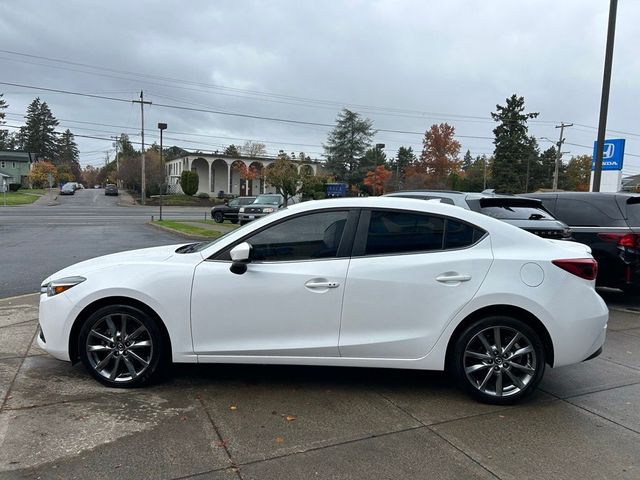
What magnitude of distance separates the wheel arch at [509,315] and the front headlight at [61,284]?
3050mm

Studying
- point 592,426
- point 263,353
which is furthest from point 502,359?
point 263,353

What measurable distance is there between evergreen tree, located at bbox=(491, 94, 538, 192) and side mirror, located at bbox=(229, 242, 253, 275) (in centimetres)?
7074

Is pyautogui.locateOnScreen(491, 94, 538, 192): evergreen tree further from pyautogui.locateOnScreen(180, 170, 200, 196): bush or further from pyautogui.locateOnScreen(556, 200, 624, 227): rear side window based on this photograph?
pyautogui.locateOnScreen(556, 200, 624, 227): rear side window

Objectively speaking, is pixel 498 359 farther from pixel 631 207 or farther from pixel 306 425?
pixel 631 207

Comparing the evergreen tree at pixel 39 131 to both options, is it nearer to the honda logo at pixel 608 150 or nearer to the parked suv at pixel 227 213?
the parked suv at pixel 227 213

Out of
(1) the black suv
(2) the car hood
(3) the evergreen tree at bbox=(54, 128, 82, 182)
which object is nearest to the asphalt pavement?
(2) the car hood

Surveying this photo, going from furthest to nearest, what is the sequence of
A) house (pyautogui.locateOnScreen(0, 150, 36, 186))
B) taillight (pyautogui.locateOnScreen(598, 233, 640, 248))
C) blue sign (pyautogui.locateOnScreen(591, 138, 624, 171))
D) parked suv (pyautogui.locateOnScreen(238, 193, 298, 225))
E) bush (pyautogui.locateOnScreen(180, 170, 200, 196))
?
house (pyautogui.locateOnScreen(0, 150, 36, 186)) → bush (pyautogui.locateOnScreen(180, 170, 200, 196)) → parked suv (pyautogui.locateOnScreen(238, 193, 298, 225)) → blue sign (pyautogui.locateOnScreen(591, 138, 624, 171)) → taillight (pyautogui.locateOnScreen(598, 233, 640, 248))

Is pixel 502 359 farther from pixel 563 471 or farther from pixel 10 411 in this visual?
pixel 10 411

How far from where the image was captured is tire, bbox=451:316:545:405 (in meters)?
3.96

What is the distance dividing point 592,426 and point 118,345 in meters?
3.69

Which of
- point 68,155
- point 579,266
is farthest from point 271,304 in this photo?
point 68,155

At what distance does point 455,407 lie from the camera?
3951 millimetres

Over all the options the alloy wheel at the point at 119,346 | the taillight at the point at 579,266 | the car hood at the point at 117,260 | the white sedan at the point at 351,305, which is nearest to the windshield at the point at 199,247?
the car hood at the point at 117,260

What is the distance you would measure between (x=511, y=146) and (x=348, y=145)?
24.4 m
